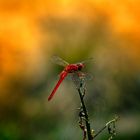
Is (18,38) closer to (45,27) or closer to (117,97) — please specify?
(45,27)

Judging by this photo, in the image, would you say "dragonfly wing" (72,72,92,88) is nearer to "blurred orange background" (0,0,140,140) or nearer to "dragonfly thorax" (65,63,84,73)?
"dragonfly thorax" (65,63,84,73)

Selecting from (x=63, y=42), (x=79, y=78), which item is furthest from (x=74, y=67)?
(x=63, y=42)

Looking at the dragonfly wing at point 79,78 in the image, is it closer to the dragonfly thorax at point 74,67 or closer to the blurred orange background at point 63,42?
the dragonfly thorax at point 74,67

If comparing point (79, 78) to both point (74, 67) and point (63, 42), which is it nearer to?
point (74, 67)

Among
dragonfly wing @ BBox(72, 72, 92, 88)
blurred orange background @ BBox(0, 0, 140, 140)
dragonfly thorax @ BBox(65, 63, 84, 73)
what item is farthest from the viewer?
blurred orange background @ BBox(0, 0, 140, 140)

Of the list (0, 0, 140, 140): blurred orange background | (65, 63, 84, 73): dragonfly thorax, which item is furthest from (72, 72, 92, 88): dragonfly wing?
(0, 0, 140, 140): blurred orange background

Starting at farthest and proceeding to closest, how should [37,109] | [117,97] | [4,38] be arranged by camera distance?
[4,38], [117,97], [37,109]

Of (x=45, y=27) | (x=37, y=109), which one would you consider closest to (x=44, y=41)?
(x=45, y=27)

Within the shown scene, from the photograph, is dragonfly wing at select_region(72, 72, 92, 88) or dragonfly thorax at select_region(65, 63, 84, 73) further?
dragonfly thorax at select_region(65, 63, 84, 73)

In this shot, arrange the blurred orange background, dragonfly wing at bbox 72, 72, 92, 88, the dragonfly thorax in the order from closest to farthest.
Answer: dragonfly wing at bbox 72, 72, 92, 88 → the dragonfly thorax → the blurred orange background

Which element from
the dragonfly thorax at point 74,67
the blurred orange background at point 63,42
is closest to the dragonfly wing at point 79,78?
the dragonfly thorax at point 74,67

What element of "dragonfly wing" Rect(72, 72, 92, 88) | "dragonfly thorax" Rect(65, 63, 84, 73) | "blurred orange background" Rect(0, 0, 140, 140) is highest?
"blurred orange background" Rect(0, 0, 140, 140)
